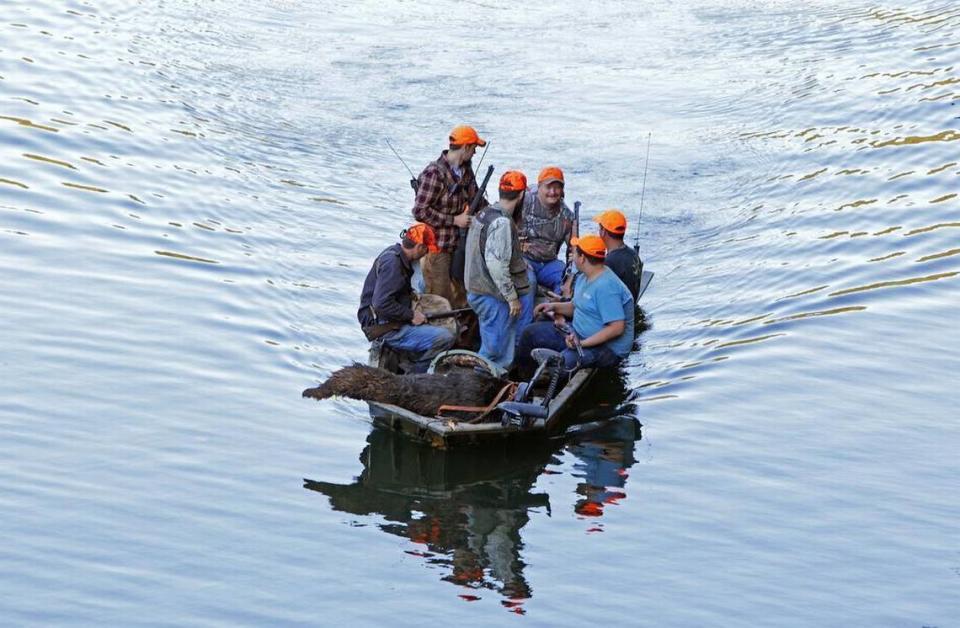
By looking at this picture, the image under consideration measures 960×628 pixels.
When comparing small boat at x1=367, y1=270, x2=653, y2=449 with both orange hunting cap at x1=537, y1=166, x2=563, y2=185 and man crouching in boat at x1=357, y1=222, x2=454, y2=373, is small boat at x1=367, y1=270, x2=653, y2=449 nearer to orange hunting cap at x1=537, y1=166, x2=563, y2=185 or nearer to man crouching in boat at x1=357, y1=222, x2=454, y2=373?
man crouching in boat at x1=357, y1=222, x2=454, y2=373

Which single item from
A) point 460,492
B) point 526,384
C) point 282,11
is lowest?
point 460,492

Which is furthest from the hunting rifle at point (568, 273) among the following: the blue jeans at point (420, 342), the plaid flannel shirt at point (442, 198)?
the blue jeans at point (420, 342)

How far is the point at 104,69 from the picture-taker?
79.5 ft

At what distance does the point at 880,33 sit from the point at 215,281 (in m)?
15.8

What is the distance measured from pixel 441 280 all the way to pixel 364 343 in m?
1.36

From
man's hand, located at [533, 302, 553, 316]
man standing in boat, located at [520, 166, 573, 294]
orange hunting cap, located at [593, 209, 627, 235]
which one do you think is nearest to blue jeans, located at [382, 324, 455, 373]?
man's hand, located at [533, 302, 553, 316]

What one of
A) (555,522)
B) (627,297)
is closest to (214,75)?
(627,297)

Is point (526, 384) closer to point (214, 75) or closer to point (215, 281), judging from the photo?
point (215, 281)

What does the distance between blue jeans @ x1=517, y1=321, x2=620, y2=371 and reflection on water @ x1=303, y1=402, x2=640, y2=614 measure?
68cm

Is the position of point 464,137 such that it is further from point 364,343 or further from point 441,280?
point 364,343

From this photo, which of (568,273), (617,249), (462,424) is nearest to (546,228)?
(568,273)

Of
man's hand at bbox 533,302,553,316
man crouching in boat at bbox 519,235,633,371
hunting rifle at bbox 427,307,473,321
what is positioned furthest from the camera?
man's hand at bbox 533,302,553,316

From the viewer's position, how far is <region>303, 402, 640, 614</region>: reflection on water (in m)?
10.8

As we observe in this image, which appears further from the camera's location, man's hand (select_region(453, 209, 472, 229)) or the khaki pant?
the khaki pant
